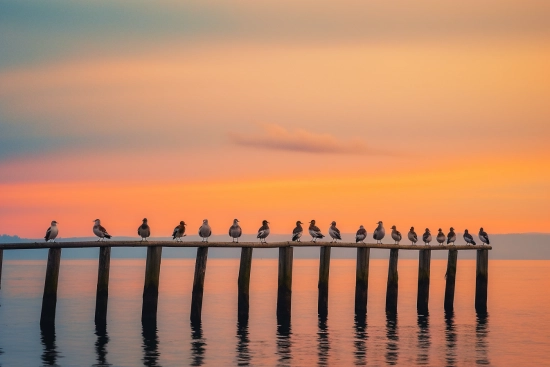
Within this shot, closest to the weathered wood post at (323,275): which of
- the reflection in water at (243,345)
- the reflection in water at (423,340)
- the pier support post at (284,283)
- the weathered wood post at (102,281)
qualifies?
the pier support post at (284,283)

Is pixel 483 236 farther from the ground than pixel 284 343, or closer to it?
farther from the ground

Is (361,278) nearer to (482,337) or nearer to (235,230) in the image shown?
(482,337)

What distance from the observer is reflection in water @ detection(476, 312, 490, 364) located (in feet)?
117

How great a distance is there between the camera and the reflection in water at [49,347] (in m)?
33.9

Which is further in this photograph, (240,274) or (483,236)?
(483,236)

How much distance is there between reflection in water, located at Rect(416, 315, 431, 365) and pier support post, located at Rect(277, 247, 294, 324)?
5.82m

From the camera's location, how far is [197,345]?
38312 mm

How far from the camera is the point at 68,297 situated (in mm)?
76250

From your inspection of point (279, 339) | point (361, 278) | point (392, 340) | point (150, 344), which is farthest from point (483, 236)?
point (150, 344)

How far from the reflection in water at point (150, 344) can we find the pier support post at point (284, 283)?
5.50 metres

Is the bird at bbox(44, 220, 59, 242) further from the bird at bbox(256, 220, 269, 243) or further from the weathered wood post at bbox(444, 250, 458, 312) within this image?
the weathered wood post at bbox(444, 250, 458, 312)

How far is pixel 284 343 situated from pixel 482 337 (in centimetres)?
936

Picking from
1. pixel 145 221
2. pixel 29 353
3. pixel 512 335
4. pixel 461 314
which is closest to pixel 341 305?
pixel 461 314

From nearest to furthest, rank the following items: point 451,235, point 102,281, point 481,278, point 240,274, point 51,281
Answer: point 51,281 < point 102,281 < point 240,274 < point 481,278 < point 451,235
